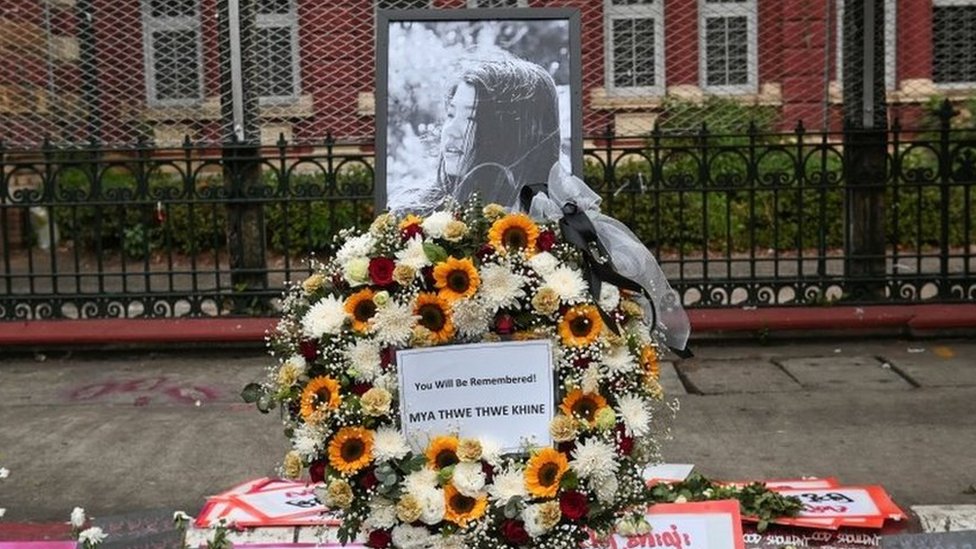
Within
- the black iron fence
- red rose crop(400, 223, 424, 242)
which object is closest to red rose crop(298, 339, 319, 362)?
red rose crop(400, 223, 424, 242)

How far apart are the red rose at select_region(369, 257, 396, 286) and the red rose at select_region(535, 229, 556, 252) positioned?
0.44 m

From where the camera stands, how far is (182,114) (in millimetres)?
9617

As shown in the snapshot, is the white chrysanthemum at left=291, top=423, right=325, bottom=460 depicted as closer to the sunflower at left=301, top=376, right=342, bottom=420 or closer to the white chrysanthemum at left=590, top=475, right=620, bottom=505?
the sunflower at left=301, top=376, right=342, bottom=420

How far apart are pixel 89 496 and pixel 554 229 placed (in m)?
3.03

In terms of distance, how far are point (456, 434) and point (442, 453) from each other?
72 mm

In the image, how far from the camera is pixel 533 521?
12.0 feet

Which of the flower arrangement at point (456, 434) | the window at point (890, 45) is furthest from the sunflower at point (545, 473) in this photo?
the window at point (890, 45)

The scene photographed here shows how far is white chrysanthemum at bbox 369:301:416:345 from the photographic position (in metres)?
3.73

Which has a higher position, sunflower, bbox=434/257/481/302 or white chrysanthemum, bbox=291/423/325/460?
sunflower, bbox=434/257/481/302

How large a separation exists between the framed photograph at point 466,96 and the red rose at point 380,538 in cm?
225

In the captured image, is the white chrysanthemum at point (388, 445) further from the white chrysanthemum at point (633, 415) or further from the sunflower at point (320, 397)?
the white chrysanthemum at point (633, 415)

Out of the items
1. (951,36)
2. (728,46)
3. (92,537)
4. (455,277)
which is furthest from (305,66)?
(455,277)

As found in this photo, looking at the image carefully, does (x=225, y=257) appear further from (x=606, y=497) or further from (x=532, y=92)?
(x=606, y=497)

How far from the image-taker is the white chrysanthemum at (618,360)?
3.77m
